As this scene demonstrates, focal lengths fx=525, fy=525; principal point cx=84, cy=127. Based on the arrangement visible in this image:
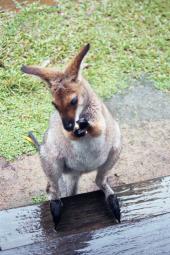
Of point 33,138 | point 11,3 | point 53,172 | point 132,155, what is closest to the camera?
point 53,172

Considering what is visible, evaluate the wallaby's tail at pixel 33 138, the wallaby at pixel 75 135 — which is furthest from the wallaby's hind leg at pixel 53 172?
the wallaby's tail at pixel 33 138

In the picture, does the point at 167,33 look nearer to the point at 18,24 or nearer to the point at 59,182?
the point at 18,24

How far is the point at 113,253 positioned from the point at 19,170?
6.43 feet

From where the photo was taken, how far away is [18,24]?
19.3 ft

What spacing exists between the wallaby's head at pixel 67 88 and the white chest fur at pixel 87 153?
230 mm

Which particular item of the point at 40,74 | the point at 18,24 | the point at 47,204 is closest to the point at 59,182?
the point at 47,204

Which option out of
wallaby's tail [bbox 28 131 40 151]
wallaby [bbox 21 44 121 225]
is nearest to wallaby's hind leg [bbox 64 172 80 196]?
wallaby [bbox 21 44 121 225]

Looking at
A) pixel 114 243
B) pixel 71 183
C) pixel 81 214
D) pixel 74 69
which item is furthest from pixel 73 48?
pixel 114 243

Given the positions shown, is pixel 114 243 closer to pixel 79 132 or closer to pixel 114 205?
pixel 114 205

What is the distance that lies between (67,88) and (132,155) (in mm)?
1851

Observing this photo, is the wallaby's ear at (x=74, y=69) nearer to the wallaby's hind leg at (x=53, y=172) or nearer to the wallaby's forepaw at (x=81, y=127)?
the wallaby's forepaw at (x=81, y=127)

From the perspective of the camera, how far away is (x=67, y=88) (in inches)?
114

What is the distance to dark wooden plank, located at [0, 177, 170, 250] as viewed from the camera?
2787 mm

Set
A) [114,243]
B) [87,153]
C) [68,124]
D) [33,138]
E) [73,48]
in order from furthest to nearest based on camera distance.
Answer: [73,48] → [33,138] → [87,153] → [68,124] → [114,243]
